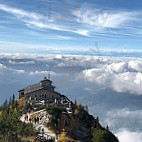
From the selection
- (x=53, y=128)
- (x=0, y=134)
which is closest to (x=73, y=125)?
(x=53, y=128)

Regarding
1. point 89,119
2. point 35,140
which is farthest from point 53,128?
point 89,119

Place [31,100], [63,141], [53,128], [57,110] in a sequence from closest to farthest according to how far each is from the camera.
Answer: [63,141], [53,128], [57,110], [31,100]

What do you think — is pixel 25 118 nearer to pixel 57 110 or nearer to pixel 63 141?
pixel 57 110

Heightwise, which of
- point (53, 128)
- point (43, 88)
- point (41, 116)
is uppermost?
point (43, 88)

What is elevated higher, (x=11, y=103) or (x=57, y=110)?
Answer: (x=11, y=103)

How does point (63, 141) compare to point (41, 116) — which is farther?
point (41, 116)

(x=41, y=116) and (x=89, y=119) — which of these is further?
(x=89, y=119)

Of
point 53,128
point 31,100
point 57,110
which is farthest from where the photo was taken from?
point 31,100

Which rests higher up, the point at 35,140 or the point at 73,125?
the point at 73,125

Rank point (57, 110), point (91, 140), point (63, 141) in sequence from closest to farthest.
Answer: point (63, 141) < point (91, 140) < point (57, 110)

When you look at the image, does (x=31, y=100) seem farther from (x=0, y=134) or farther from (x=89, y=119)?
(x=0, y=134)
